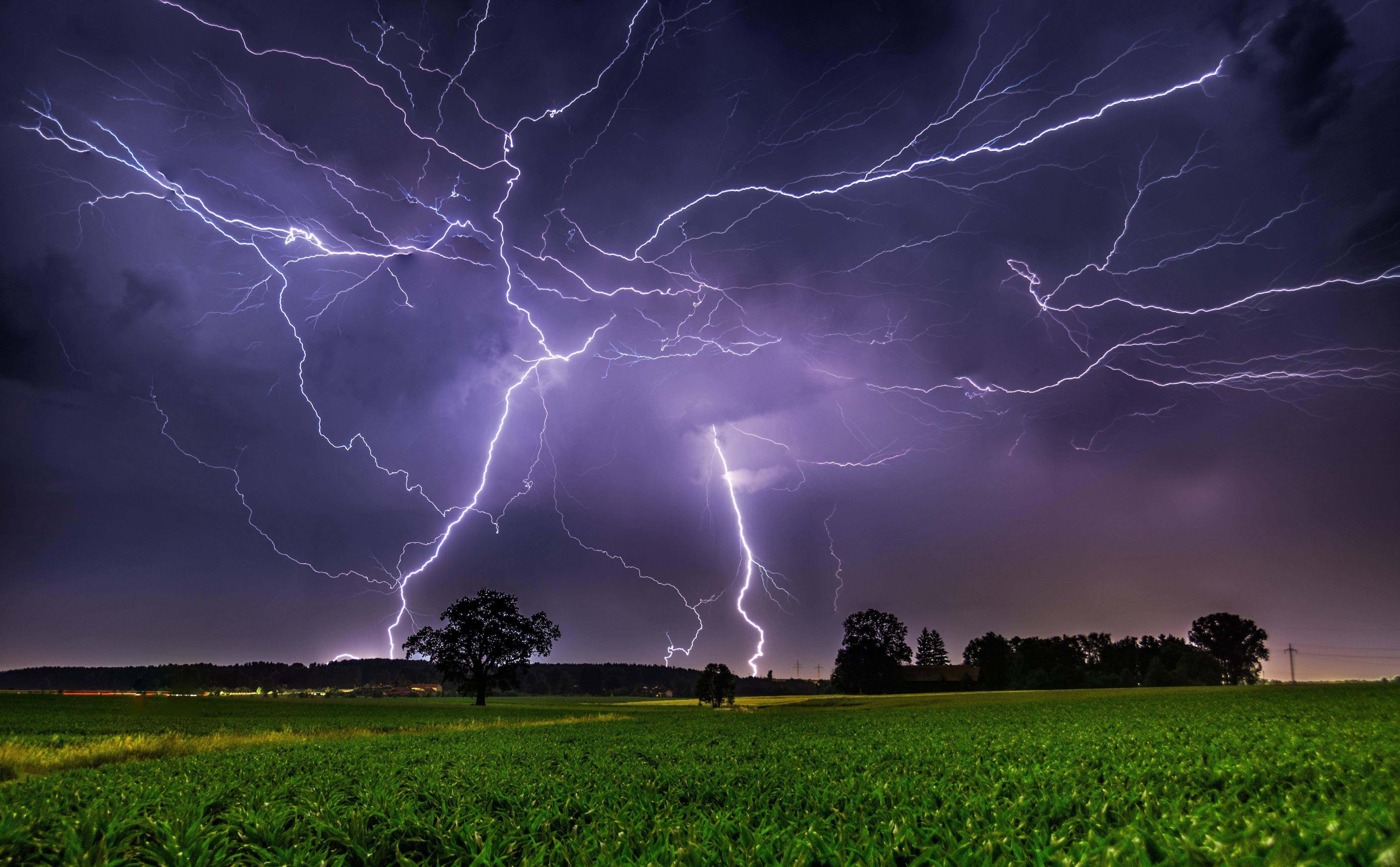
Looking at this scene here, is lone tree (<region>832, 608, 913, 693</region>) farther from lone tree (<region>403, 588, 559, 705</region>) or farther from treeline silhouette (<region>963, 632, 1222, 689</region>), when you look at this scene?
lone tree (<region>403, 588, 559, 705</region>)

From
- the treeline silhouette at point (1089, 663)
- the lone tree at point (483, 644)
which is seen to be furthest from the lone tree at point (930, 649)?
the lone tree at point (483, 644)

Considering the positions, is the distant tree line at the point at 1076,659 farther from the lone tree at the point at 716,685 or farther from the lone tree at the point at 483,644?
the lone tree at the point at 483,644

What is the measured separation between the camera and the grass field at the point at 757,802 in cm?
301

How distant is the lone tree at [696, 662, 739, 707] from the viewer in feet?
208

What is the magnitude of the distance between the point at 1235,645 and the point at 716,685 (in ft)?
285

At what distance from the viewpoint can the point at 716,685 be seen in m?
63.7

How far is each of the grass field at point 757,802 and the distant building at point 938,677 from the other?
3398 inches

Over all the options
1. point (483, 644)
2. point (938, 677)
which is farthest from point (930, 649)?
point (483, 644)

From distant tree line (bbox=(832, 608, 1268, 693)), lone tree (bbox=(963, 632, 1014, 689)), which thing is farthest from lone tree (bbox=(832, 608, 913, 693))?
lone tree (bbox=(963, 632, 1014, 689))

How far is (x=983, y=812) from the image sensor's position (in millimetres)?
3973

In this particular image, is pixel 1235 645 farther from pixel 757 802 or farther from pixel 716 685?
pixel 757 802

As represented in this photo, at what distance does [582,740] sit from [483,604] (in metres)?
49.3

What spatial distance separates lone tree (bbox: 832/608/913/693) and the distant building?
5998mm

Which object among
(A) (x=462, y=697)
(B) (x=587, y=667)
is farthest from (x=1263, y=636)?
(B) (x=587, y=667)
